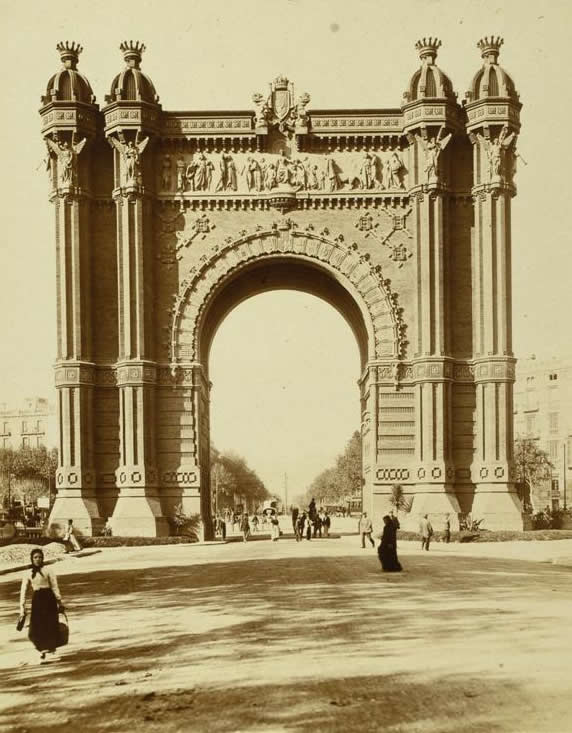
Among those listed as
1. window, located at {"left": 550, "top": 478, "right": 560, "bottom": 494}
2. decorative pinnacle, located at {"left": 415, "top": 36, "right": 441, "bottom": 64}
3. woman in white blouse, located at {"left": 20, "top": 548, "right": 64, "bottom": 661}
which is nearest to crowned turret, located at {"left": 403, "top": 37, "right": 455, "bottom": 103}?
decorative pinnacle, located at {"left": 415, "top": 36, "right": 441, "bottom": 64}

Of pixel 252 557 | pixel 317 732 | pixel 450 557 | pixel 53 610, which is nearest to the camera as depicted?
pixel 317 732

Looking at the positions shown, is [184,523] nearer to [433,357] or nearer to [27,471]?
[433,357]

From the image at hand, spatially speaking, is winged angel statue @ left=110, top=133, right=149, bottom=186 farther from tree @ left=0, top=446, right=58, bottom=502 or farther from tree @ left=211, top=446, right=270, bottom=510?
tree @ left=211, top=446, right=270, bottom=510

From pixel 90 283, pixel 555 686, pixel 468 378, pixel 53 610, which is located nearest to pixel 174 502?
pixel 90 283

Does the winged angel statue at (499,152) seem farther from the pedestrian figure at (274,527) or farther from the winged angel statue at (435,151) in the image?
the pedestrian figure at (274,527)

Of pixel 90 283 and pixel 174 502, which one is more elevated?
pixel 90 283

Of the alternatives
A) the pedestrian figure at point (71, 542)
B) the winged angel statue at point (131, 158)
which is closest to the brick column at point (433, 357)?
the winged angel statue at point (131, 158)

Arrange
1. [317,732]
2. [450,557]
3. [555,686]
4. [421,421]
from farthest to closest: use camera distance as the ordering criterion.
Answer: [421,421] → [450,557] → [555,686] → [317,732]

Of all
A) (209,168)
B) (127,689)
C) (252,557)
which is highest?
(209,168)

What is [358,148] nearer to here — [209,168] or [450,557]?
[209,168]
